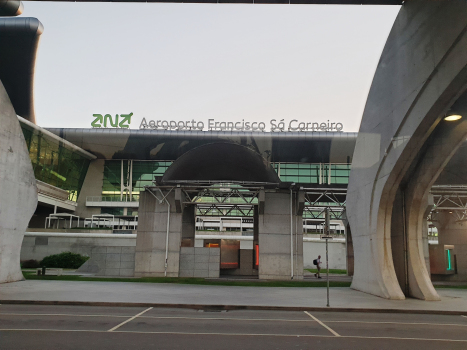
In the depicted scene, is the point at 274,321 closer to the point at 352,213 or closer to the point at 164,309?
the point at 164,309

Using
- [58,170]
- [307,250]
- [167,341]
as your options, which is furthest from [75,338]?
[58,170]

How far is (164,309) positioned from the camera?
14.2m

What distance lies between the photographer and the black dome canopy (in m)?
29.5

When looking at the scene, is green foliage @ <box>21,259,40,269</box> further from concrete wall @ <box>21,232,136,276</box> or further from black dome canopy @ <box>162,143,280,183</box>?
black dome canopy @ <box>162,143,280,183</box>

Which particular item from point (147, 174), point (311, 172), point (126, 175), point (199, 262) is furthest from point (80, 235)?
point (311, 172)

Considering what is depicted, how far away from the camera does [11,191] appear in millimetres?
23250

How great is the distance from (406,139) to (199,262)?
2000cm

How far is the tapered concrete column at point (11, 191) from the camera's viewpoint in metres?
22.7

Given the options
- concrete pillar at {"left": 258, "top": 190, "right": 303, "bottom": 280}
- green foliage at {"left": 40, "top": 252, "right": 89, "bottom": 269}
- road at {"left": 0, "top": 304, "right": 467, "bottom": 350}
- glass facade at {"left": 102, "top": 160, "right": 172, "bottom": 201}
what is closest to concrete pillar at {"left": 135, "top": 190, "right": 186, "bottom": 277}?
concrete pillar at {"left": 258, "top": 190, "right": 303, "bottom": 280}

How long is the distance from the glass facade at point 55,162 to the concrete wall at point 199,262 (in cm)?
3336

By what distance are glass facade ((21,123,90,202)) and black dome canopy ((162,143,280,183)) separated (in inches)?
A: 1232

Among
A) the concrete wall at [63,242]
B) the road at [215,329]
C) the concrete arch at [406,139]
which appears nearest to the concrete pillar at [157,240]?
the concrete arch at [406,139]

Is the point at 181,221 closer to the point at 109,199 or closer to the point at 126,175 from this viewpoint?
the point at 126,175

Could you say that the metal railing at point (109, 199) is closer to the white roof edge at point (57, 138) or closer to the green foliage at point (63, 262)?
the white roof edge at point (57, 138)
